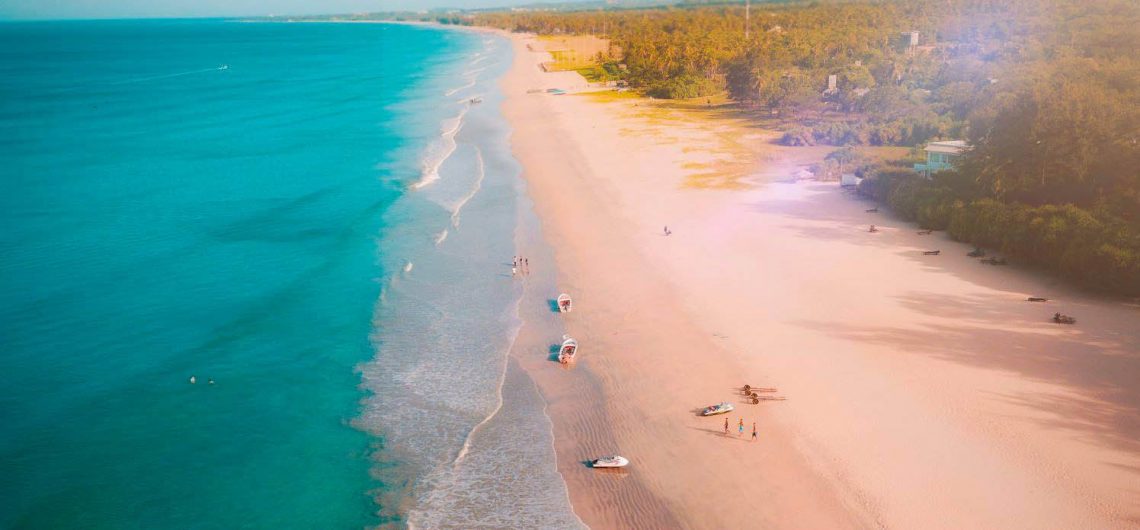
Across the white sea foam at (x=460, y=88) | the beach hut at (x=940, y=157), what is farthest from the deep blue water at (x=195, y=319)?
the beach hut at (x=940, y=157)

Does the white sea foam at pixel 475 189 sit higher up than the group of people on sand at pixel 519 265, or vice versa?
the white sea foam at pixel 475 189

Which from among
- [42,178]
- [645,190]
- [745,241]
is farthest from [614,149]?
[42,178]

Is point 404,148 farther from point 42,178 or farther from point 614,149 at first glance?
point 42,178

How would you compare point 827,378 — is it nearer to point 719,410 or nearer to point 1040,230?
point 719,410

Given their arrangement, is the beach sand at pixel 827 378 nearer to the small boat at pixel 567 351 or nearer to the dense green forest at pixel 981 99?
the small boat at pixel 567 351

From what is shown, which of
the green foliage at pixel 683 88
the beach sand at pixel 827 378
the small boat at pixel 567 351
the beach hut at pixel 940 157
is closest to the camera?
the beach sand at pixel 827 378

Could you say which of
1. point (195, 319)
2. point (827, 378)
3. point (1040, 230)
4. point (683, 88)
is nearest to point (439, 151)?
point (195, 319)
